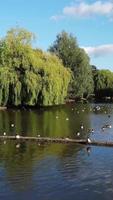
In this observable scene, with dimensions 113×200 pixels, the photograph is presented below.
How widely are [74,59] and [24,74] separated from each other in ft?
85.8

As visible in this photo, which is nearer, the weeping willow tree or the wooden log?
the wooden log

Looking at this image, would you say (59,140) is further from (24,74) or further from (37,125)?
(24,74)

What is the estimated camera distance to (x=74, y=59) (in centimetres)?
8419

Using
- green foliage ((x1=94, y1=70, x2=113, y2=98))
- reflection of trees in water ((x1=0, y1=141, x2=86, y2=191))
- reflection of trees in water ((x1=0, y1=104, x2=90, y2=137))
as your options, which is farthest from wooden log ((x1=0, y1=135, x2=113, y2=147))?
green foliage ((x1=94, y1=70, x2=113, y2=98))

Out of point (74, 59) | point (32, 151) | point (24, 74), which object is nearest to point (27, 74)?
point (24, 74)

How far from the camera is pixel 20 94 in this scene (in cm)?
5906

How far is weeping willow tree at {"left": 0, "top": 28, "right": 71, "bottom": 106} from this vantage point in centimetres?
5866

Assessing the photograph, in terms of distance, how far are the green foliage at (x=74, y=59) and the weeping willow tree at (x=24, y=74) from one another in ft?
64.4

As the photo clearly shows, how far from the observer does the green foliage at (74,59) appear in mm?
83188

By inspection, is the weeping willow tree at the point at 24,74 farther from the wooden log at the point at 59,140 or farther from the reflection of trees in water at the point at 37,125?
the wooden log at the point at 59,140

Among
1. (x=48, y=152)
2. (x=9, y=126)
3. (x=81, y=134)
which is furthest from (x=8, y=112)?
(x=48, y=152)

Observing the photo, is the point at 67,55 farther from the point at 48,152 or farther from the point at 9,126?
the point at 48,152

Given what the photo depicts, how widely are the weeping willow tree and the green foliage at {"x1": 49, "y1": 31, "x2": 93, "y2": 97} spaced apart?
64.4 feet

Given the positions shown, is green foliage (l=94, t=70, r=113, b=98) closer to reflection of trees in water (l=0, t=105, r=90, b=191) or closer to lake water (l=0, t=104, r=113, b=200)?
reflection of trees in water (l=0, t=105, r=90, b=191)
